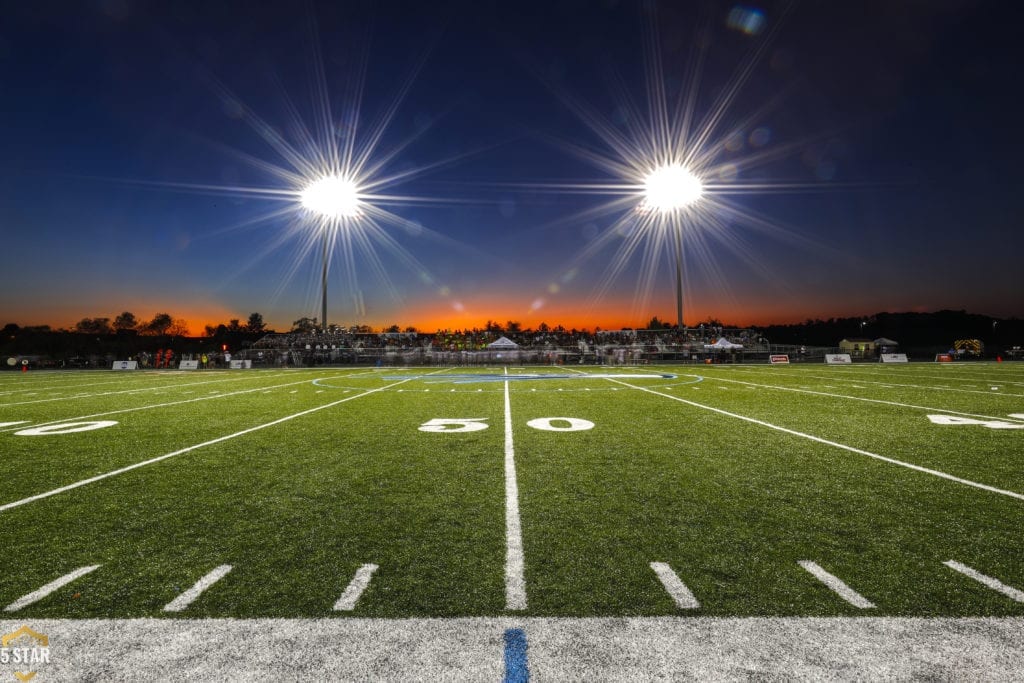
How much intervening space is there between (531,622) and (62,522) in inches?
166

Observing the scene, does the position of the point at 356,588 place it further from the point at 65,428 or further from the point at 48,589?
the point at 65,428

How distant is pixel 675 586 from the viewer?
3016 mm

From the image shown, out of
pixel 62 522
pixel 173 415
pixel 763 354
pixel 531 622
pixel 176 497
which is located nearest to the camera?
pixel 531 622

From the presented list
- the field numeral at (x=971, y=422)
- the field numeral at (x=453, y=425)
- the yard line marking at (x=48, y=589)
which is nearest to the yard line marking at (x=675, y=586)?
the yard line marking at (x=48, y=589)

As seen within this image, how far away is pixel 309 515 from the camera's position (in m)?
4.36

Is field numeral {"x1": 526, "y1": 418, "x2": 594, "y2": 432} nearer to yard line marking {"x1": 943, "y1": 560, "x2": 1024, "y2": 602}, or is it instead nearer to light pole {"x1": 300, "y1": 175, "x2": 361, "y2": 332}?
yard line marking {"x1": 943, "y1": 560, "x2": 1024, "y2": 602}

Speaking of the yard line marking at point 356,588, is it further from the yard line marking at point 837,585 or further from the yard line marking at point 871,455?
the yard line marking at point 871,455

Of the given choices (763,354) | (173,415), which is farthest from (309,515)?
(763,354)

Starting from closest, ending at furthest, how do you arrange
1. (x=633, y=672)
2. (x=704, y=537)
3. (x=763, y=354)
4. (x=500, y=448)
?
(x=633, y=672)
(x=704, y=537)
(x=500, y=448)
(x=763, y=354)

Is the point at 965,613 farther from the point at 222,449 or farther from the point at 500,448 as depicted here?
the point at 222,449

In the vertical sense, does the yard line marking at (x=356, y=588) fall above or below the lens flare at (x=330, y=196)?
below

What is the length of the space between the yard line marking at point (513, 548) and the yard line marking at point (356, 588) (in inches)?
34.4

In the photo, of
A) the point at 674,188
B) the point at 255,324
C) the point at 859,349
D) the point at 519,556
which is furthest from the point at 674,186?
the point at 255,324

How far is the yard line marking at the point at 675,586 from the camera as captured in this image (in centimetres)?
280
